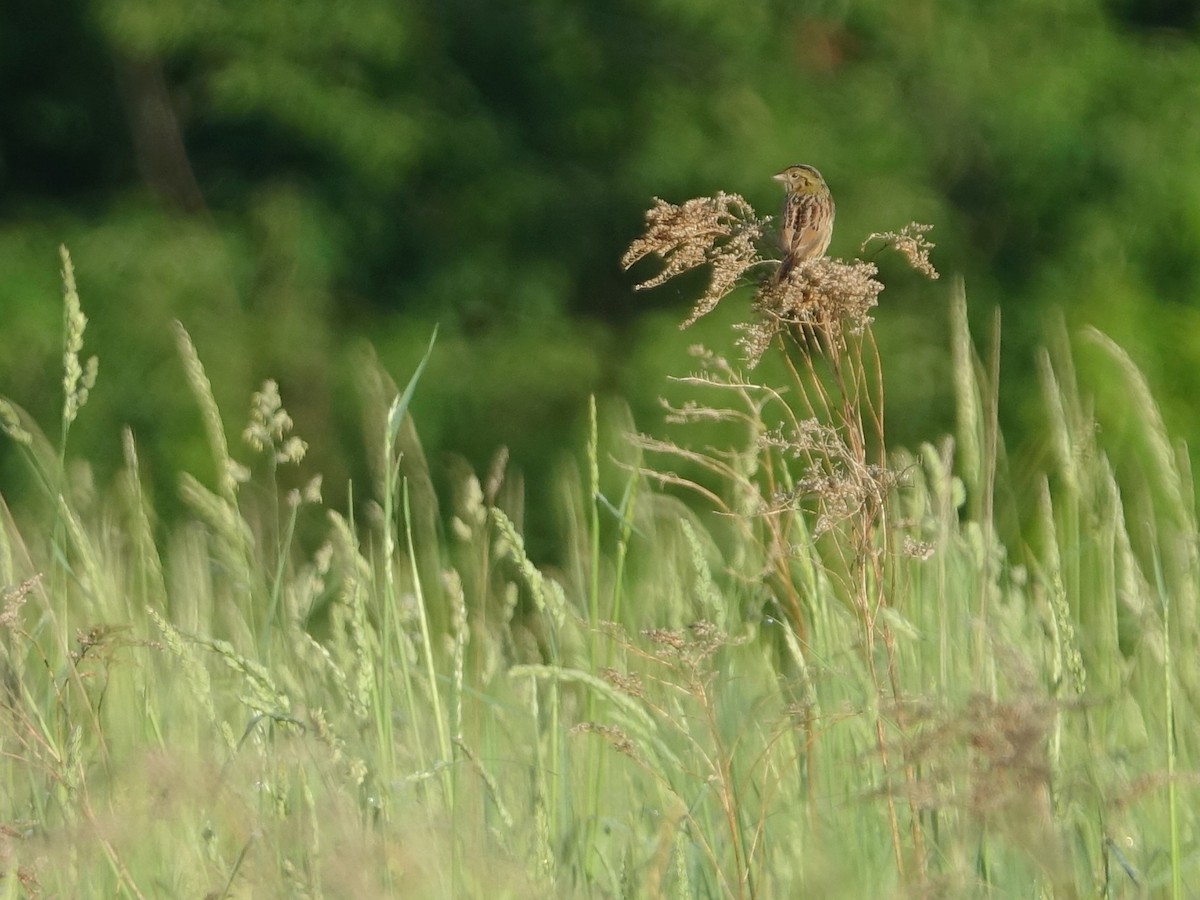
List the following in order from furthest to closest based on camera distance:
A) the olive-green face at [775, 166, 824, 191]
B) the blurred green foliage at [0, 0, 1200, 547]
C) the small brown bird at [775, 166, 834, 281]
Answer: the blurred green foliage at [0, 0, 1200, 547] → the olive-green face at [775, 166, 824, 191] → the small brown bird at [775, 166, 834, 281]

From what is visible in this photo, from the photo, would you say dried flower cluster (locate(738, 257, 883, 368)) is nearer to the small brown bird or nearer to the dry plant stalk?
the dry plant stalk

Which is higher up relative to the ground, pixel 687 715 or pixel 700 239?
pixel 700 239

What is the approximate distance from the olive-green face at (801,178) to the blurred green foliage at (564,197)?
4295 mm

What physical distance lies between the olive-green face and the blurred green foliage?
4.29m

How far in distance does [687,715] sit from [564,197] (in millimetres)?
6236

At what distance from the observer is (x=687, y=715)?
83.8 inches

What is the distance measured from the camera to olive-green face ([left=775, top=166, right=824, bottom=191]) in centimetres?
286

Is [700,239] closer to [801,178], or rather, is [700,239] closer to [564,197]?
[801,178]

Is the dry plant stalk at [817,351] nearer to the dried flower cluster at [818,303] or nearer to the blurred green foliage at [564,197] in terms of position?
the dried flower cluster at [818,303]

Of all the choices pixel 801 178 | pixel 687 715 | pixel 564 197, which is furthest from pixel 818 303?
pixel 564 197

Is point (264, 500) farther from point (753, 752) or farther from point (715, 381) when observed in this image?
point (715, 381)

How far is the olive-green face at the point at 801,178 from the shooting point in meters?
2.86

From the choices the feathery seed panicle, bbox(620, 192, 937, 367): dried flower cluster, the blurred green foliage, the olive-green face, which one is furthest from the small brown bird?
the blurred green foliage

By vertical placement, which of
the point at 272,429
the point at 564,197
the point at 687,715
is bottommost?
the point at 564,197
